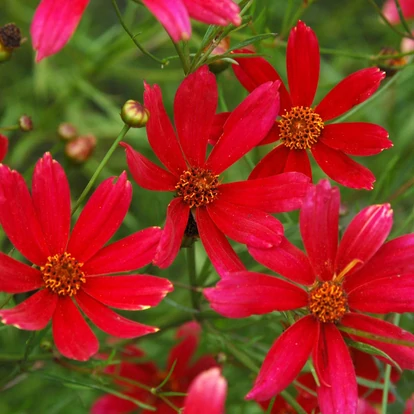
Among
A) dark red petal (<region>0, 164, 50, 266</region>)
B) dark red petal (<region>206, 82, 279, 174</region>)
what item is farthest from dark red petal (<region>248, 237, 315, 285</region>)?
dark red petal (<region>0, 164, 50, 266</region>)

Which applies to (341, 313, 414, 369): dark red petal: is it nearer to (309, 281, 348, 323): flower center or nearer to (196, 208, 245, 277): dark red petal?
(309, 281, 348, 323): flower center

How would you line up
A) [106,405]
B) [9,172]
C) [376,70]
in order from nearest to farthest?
[9,172]
[376,70]
[106,405]

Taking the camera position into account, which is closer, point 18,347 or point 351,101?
point 351,101

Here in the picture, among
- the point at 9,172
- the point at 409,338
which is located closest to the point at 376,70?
the point at 409,338

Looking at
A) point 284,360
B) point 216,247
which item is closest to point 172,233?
point 216,247

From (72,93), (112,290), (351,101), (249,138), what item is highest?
(72,93)

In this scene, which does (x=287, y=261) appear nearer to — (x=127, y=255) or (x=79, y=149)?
(x=127, y=255)

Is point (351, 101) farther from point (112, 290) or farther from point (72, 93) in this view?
point (72, 93)
